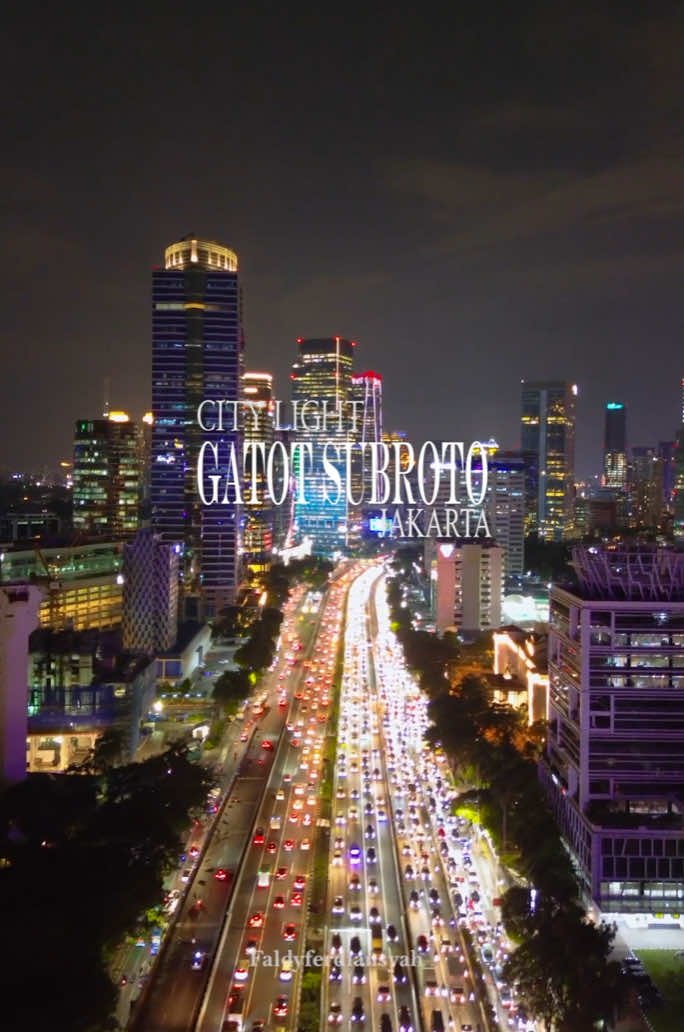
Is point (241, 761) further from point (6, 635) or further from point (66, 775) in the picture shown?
point (6, 635)

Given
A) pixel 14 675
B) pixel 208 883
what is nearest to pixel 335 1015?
pixel 208 883

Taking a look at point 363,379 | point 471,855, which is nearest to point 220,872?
point 471,855

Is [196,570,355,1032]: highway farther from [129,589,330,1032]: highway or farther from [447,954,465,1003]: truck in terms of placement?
[447,954,465,1003]: truck

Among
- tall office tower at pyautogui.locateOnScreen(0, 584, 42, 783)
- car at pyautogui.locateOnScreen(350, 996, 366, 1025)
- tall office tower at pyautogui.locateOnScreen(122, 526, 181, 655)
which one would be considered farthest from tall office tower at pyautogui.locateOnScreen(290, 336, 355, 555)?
car at pyautogui.locateOnScreen(350, 996, 366, 1025)

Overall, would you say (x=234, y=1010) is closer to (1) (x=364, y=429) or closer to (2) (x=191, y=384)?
(2) (x=191, y=384)

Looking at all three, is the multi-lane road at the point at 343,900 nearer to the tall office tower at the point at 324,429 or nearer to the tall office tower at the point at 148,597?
the tall office tower at the point at 148,597

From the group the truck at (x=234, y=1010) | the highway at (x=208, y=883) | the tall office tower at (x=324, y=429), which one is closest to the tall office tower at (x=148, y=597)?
the highway at (x=208, y=883)

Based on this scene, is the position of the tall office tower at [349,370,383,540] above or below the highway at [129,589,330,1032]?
above
